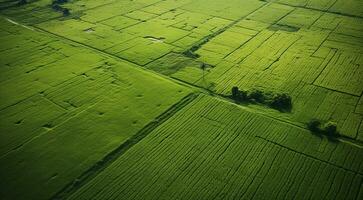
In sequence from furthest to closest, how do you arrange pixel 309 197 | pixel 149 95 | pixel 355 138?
pixel 149 95
pixel 355 138
pixel 309 197

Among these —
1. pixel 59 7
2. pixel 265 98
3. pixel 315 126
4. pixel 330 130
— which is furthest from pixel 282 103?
pixel 59 7

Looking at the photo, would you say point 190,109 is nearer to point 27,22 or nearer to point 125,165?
point 125,165

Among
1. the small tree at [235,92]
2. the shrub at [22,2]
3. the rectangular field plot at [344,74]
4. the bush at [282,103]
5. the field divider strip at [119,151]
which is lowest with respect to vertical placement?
the rectangular field plot at [344,74]

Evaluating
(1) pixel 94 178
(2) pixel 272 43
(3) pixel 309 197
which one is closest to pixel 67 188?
(1) pixel 94 178

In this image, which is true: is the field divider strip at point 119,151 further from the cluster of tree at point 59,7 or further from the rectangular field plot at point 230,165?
the cluster of tree at point 59,7

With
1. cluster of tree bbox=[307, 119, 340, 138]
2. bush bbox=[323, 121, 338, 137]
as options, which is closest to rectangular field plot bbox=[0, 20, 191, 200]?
cluster of tree bbox=[307, 119, 340, 138]

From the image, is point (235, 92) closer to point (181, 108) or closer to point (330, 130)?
point (181, 108)

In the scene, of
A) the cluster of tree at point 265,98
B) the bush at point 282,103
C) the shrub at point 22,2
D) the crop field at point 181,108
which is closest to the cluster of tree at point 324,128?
the crop field at point 181,108

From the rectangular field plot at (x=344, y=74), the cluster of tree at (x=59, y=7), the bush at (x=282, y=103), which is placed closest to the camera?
the bush at (x=282, y=103)
